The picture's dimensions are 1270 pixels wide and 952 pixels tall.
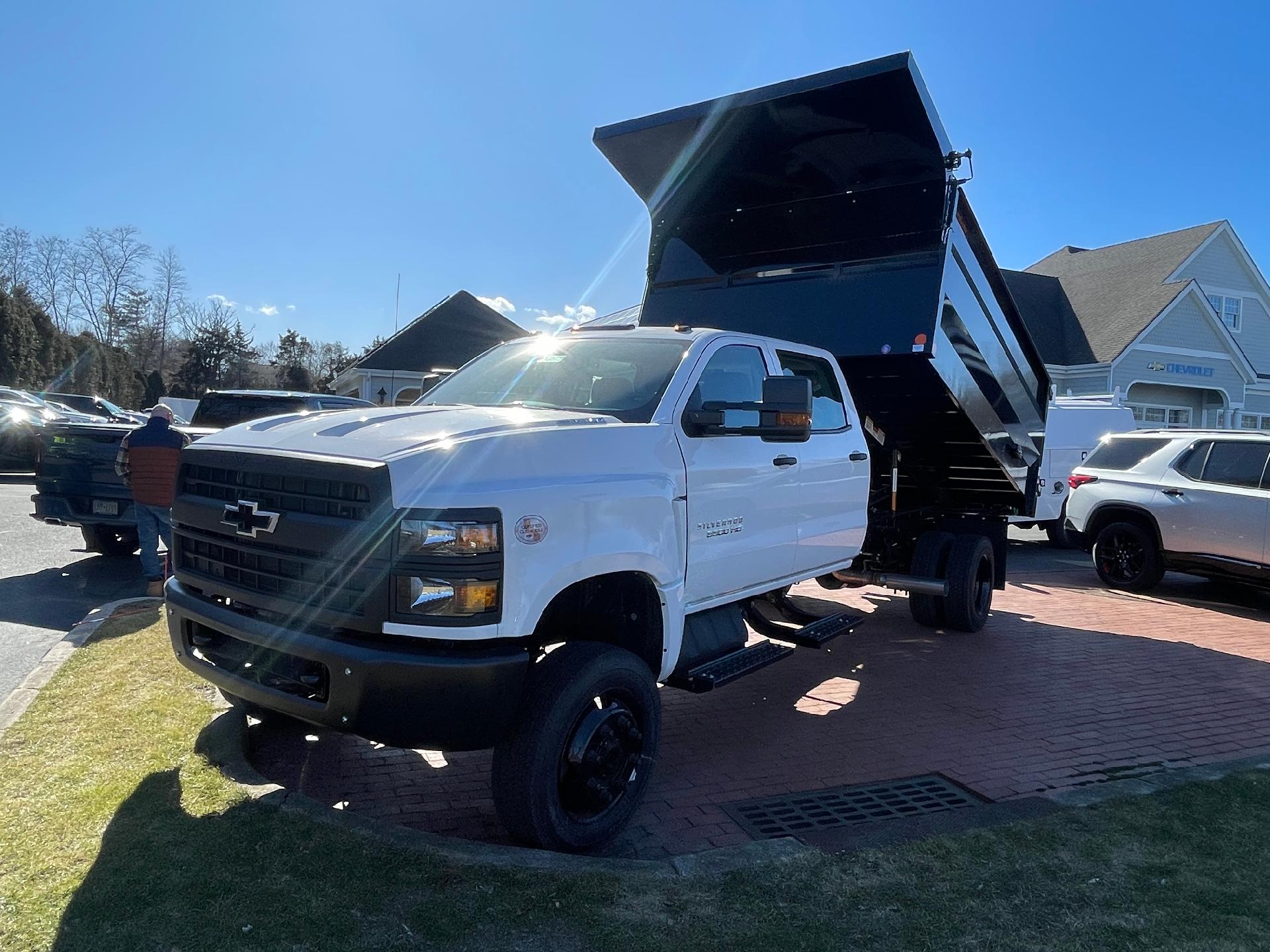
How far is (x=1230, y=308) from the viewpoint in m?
30.1

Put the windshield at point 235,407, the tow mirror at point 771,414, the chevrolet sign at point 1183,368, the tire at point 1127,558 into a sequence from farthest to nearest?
1. the chevrolet sign at point 1183,368
2. the windshield at point 235,407
3. the tire at point 1127,558
4. the tow mirror at point 771,414

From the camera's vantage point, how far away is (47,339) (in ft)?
127

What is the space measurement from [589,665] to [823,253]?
13.4 feet

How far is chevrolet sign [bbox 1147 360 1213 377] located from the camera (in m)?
26.3

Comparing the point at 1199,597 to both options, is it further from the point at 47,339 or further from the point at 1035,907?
the point at 47,339

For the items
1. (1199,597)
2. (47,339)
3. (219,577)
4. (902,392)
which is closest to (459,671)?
(219,577)

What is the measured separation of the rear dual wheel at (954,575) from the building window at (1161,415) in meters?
21.4

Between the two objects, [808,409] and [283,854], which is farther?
[808,409]

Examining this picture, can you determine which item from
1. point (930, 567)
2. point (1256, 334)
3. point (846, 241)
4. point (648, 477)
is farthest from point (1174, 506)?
point (1256, 334)

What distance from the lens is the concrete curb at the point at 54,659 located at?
→ 4828 millimetres

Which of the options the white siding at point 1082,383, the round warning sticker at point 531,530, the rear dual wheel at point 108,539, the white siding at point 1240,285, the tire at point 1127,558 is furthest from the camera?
the white siding at point 1240,285

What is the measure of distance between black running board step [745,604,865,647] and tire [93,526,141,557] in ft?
23.0

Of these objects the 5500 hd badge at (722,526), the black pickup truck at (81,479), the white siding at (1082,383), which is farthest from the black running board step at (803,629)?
the white siding at (1082,383)

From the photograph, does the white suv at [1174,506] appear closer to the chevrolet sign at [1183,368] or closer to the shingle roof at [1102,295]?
the shingle roof at [1102,295]
